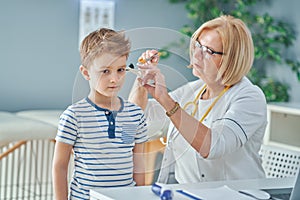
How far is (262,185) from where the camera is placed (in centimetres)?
184

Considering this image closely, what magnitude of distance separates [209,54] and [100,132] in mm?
488

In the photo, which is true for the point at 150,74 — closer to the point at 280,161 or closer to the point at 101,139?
the point at 101,139

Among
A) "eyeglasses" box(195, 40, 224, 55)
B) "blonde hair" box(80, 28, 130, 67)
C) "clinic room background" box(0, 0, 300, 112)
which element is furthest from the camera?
"clinic room background" box(0, 0, 300, 112)

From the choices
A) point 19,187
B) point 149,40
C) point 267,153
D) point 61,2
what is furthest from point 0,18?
point 149,40

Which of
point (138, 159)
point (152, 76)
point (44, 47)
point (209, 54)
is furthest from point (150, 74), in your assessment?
point (44, 47)

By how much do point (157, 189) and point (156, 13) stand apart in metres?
3.06

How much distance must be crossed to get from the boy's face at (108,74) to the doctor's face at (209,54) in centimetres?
37

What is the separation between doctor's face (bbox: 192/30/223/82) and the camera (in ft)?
6.69

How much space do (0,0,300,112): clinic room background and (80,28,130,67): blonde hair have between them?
236 centimetres

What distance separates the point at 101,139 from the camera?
1.80 meters

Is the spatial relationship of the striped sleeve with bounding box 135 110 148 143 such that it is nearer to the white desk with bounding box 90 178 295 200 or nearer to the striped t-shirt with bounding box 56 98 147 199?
the striped t-shirt with bounding box 56 98 147 199

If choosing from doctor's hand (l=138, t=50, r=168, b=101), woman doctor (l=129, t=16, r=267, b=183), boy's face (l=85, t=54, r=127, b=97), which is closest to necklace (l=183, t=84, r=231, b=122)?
woman doctor (l=129, t=16, r=267, b=183)

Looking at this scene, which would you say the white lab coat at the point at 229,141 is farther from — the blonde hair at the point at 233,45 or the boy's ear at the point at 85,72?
the boy's ear at the point at 85,72

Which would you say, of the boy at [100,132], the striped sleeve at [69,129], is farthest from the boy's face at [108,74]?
the striped sleeve at [69,129]
